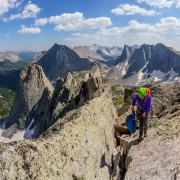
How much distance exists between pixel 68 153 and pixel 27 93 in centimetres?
10670

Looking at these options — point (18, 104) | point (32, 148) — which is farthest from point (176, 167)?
point (18, 104)

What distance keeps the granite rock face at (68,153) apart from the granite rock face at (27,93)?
311 feet

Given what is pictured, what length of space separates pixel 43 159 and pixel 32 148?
0.69m

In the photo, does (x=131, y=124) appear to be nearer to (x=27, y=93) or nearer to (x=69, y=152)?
(x=69, y=152)

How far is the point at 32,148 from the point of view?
916 centimetres

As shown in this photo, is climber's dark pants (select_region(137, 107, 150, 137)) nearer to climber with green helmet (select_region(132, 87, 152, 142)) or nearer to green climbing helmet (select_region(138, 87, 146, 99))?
climber with green helmet (select_region(132, 87, 152, 142))

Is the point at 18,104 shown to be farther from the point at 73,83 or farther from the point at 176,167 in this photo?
the point at 176,167

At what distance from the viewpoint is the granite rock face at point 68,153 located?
8469 millimetres

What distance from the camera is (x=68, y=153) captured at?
424 inches

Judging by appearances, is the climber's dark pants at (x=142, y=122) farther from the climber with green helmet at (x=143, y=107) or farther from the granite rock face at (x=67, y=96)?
the granite rock face at (x=67, y=96)

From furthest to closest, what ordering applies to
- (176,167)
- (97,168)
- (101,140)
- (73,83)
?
1. (73,83)
2. (101,140)
3. (97,168)
4. (176,167)

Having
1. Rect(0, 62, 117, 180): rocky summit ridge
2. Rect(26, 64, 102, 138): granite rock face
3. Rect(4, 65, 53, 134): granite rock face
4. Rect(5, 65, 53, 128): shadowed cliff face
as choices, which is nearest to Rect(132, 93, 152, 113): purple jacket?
Rect(0, 62, 117, 180): rocky summit ridge

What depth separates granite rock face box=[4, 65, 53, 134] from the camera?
10976 centimetres

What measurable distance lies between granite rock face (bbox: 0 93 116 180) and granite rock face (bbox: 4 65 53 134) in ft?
311
